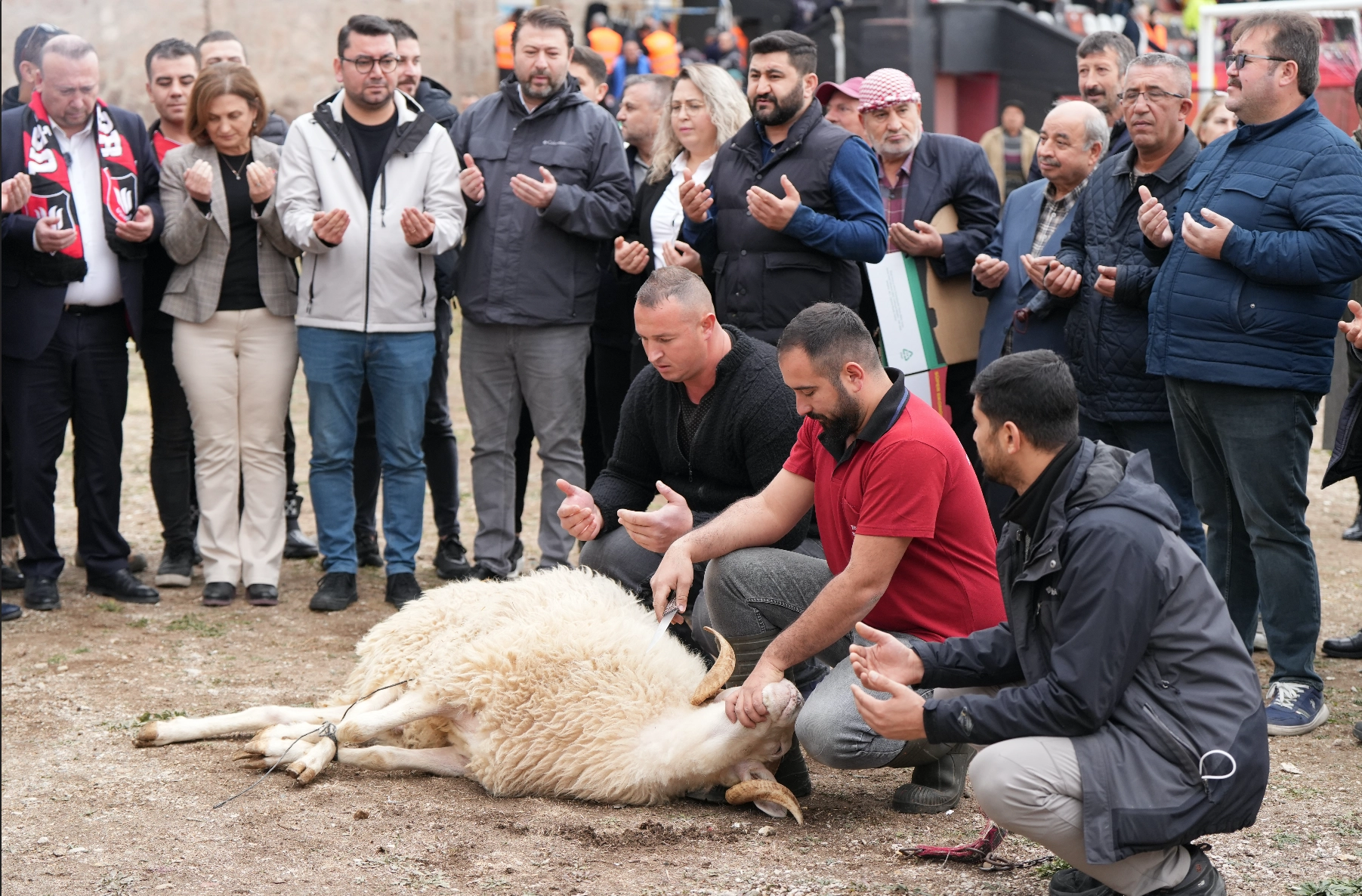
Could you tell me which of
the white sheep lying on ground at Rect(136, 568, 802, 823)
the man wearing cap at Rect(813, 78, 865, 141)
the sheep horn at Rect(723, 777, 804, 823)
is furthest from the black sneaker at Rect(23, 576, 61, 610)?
the man wearing cap at Rect(813, 78, 865, 141)

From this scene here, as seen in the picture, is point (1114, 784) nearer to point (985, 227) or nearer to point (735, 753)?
point (735, 753)

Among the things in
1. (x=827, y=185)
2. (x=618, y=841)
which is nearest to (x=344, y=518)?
(x=827, y=185)

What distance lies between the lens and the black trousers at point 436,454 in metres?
6.64

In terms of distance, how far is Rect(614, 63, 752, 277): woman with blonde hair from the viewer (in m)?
5.96

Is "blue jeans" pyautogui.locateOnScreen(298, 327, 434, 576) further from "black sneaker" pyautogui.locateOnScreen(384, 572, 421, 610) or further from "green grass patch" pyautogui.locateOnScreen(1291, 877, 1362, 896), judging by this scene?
"green grass patch" pyautogui.locateOnScreen(1291, 877, 1362, 896)

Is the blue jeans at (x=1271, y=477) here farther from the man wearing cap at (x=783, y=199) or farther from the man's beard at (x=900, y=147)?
the man's beard at (x=900, y=147)

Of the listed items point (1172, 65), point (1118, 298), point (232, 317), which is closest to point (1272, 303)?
point (1118, 298)

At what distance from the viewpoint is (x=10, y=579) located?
634 centimetres

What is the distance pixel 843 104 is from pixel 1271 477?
2.89 meters

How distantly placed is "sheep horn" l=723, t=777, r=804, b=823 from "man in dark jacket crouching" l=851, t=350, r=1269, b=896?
68 cm

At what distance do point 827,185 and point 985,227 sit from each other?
88cm

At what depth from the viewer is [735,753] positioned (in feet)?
12.1

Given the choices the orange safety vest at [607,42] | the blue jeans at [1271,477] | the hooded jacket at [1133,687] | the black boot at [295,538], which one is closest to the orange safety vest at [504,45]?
the orange safety vest at [607,42]

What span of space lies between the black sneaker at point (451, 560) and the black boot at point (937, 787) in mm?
3122
